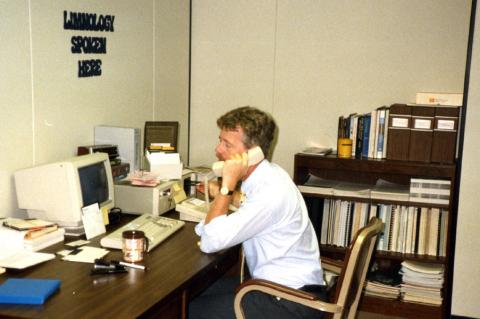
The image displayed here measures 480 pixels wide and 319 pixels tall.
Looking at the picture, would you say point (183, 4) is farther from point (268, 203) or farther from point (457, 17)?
point (268, 203)

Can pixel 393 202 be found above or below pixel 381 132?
below

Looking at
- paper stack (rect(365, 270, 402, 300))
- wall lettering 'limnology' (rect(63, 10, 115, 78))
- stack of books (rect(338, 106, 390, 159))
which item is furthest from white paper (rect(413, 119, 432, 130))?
wall lettering 'limnology' (rect(63, 10, 115, 78))

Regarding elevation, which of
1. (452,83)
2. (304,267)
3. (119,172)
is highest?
(452,83)

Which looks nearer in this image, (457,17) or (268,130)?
(268,130)

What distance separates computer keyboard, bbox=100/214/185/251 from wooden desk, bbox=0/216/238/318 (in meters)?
0.04

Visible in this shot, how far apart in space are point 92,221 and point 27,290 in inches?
30.2

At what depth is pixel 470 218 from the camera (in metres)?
3.60

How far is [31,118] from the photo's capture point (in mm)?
2844

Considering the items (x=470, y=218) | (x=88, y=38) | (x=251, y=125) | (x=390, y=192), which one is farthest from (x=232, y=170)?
(x=470, y=218)

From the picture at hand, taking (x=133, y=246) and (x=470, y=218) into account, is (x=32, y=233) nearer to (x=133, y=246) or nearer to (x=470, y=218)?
(x=133, y=246)

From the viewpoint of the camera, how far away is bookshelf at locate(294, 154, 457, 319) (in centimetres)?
367

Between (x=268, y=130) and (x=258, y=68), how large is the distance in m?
1.70

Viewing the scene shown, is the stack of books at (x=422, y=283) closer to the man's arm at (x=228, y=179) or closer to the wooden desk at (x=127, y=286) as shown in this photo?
the wooden desk at (x=127, y=286)

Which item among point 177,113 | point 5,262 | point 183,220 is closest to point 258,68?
point 177,113
